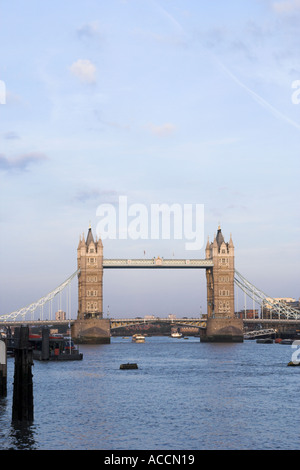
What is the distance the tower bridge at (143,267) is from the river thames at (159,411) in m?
73.2

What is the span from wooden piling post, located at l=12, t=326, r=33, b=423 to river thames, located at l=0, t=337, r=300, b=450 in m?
0.85

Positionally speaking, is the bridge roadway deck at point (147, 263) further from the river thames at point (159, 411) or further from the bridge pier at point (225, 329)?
the river thames at point (159, 411)

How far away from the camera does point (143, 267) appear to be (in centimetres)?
15462

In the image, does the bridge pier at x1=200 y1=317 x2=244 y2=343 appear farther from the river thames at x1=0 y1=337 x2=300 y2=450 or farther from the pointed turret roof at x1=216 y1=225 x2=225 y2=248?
the river thames at x1=0 y1=337 x2=300 y2=450

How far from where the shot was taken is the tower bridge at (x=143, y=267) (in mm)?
149875

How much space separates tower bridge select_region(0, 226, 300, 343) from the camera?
149875 millimetres

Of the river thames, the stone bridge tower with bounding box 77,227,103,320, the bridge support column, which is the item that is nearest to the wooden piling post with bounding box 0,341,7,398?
the river thames

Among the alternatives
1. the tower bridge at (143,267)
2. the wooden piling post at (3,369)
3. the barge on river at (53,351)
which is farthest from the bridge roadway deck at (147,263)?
the wooden piling post at (3,369)

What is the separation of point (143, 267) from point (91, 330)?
56.3 feet

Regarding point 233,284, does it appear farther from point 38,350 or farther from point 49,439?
point 49,439

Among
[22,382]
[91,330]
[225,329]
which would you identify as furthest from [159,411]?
[225,329]

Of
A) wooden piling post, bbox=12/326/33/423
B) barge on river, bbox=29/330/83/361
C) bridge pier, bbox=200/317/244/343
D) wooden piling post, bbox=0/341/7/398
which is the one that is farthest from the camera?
bridge pier, bbox=200/317/244/343

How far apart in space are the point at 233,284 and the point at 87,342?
3488 centimetres

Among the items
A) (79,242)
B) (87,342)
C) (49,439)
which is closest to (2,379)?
(49,439)
